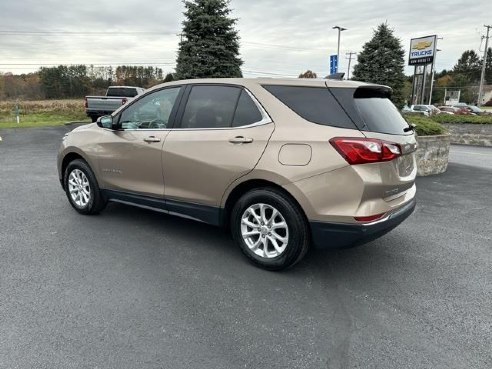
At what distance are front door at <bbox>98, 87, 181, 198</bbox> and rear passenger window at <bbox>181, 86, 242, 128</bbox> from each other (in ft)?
0.78

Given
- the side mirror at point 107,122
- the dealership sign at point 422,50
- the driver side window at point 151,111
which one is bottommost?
the side mirror at point 107,122

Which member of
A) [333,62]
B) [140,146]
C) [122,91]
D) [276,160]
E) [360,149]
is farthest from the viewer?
[122,91]

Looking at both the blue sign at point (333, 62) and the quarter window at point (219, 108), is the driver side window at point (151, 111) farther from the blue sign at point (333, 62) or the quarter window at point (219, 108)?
the blue sign at point (333, 62)

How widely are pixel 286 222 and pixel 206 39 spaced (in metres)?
15.8

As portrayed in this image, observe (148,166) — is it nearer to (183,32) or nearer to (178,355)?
(178,355)

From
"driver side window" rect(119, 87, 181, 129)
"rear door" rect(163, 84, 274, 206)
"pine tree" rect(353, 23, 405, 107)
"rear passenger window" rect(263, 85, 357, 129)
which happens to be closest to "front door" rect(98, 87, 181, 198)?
"driver side window" rect(119, 87, 181, 129)

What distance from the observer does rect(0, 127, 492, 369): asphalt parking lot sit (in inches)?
102

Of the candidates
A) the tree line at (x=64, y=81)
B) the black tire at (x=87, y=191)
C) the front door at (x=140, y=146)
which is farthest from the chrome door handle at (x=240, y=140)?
the tree line at (x=64, y=81)

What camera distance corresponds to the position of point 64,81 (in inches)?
2621

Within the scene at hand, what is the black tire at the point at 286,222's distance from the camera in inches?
138

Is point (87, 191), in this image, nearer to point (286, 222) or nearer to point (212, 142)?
point (212, 142)

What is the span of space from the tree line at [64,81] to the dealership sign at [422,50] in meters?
36.3

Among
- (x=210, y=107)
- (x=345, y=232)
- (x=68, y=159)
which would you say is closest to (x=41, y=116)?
(x=68, y=159)

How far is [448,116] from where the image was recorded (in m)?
17.4
